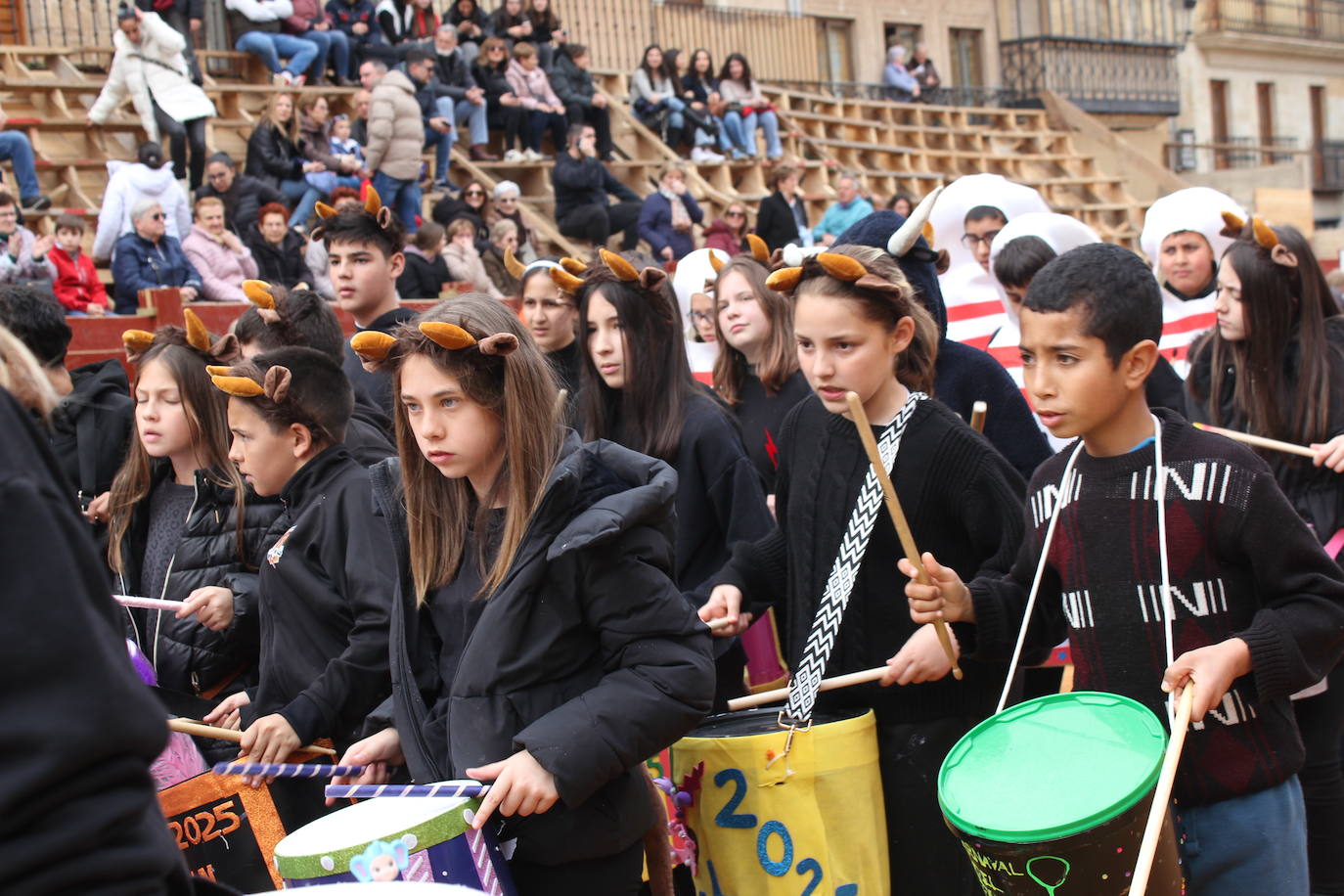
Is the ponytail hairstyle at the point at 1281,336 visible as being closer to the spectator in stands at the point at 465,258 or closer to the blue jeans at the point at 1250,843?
the blue jeans at the point at 1250,843

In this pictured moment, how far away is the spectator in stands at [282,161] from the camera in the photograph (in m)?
13.0

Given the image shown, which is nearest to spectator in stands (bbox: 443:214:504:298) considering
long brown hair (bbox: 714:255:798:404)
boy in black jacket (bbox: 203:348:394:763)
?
long brown hair (bbox: 714:255:798:404)

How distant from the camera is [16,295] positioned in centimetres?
506

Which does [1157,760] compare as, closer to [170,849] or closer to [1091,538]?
[1091,538]

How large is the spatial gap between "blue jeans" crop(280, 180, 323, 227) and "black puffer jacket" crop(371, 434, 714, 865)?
1066 cm

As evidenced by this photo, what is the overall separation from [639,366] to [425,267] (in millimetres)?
8191

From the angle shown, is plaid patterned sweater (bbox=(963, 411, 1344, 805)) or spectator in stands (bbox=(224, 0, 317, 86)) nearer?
plaid patterned sweater (bbox=(963, 411, 1344, 805))

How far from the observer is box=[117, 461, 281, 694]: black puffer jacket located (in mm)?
4004

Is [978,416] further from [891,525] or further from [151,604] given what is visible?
[151,604]

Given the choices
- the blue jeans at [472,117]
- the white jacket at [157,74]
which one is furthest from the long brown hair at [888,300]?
the blue jeans at [472,117]

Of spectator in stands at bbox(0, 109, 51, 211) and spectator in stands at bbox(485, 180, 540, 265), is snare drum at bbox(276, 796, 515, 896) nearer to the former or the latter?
spectator in stands at bbox(0, 109, 51, 211)

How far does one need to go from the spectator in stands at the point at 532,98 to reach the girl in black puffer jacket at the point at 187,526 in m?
13.1

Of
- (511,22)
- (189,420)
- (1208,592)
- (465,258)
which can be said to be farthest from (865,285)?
(511,22)

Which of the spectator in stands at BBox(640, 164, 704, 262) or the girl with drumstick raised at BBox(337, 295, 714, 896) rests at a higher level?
the spectator in stands at BBox(640, 164, 704, 262)
